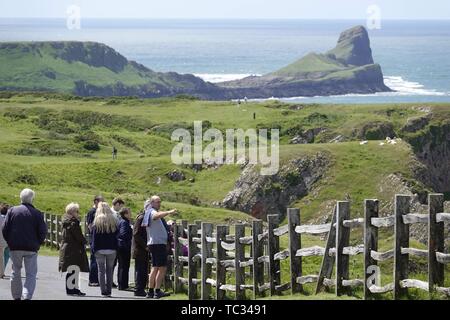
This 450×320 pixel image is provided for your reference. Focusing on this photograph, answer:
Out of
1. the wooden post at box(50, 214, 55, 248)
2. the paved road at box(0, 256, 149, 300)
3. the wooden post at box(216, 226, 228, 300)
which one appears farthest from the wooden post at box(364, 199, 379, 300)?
the wooden post at box(50, 214, 55, 248)

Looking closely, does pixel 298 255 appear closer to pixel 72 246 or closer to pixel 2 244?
pixel 72 246

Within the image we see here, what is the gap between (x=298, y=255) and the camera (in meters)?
24.0

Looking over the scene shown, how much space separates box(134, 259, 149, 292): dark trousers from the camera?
89.1ft

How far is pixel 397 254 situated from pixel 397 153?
189ft

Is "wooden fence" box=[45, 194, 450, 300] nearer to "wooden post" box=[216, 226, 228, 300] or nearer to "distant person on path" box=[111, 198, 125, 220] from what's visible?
"wooden post" box=[216, 226, 228, 300]

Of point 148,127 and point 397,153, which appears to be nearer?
point 397,153

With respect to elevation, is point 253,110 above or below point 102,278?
below

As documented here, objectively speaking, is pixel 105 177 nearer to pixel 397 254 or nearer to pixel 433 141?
pixel 433 141

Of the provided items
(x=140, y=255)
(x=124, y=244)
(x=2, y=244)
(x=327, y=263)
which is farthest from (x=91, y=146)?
(x=327, y=263)

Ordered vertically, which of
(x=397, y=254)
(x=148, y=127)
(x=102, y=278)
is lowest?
(x=148, y=127)

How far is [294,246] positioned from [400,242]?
3161 mm
